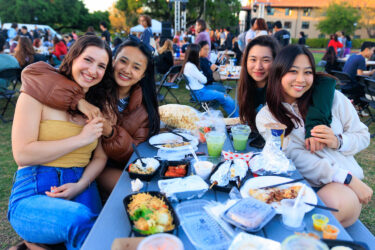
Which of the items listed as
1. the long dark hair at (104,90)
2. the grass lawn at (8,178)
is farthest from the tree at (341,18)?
the long dark hair at (104,90)

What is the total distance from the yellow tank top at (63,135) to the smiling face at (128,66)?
0.60m

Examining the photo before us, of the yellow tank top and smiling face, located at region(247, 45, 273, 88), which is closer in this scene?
the yellow tank top

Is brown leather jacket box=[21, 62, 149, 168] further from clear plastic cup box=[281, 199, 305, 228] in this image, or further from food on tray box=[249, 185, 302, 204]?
clear plastic cup box=[281, 199, 305, 228]

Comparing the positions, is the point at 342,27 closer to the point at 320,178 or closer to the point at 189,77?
the point at 189,77

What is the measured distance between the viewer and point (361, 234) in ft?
5.56

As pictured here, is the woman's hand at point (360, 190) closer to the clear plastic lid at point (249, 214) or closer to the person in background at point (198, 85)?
the clear plastic lid at point (249, 214)

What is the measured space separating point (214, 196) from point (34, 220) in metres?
1.07

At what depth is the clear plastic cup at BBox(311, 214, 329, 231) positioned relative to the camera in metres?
1.19

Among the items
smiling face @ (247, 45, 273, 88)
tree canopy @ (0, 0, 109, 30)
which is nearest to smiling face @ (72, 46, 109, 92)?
smiling face @ (247, 45, 273, 88)

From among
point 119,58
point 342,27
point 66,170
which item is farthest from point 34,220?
point 342,27

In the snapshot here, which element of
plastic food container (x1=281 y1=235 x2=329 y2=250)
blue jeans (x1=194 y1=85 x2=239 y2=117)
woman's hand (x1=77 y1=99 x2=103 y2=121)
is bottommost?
blue jeans (x1=194 y1=85 x2=239 y2=117)

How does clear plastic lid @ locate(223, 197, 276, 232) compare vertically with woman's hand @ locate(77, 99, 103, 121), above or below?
below

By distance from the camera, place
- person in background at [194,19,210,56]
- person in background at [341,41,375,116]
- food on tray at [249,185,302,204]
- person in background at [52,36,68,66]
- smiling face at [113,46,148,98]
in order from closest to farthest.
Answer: food on tray at [249,185,302,204] < smiling face at [113,46,148,98] < person in background at [341,41,375,116] < person in background at [194,19,210,56] < person in background at [52,36,68,66]

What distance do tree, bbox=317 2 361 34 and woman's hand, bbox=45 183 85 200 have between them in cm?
5279
